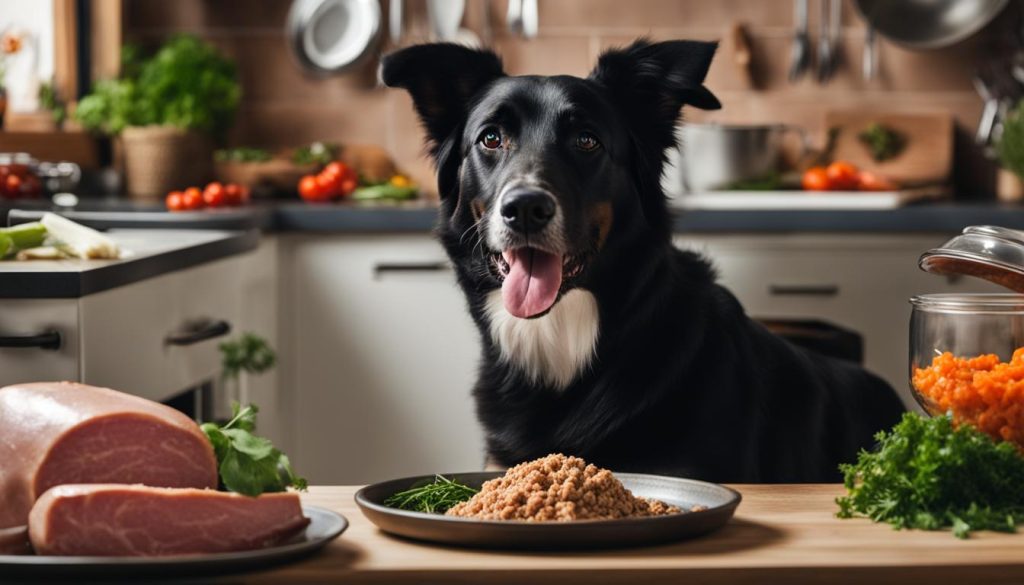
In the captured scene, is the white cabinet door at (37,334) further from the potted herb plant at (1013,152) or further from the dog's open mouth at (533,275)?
the potted herb plant at (1013,152)

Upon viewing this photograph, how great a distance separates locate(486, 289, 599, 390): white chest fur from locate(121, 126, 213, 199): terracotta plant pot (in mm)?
2393

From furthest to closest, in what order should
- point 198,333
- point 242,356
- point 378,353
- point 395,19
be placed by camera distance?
point 395,19, point 378,353, point 242,356, point 198,333

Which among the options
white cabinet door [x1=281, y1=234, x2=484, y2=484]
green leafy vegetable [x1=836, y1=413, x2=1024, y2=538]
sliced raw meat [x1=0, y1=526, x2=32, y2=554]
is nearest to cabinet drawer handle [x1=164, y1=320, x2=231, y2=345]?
white cabinet door [x1=281, y1=234, x2=484, y2=484]

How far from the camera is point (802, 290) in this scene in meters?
3.71

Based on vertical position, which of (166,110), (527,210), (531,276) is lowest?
(531,276)

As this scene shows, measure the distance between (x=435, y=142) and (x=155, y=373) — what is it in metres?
0.67

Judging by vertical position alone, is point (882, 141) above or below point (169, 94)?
below

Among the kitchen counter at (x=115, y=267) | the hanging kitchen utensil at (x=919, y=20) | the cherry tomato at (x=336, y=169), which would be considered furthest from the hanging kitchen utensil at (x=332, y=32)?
the kitchen counter at (x=115, y=267)

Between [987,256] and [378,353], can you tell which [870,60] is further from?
[987,256]

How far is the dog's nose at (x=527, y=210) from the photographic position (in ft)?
5.89

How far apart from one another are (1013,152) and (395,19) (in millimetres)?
2046

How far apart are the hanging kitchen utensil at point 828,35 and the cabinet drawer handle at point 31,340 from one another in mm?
3175

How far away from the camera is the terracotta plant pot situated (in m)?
4.11

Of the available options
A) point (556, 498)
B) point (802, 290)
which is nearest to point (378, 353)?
point (802, 290)
